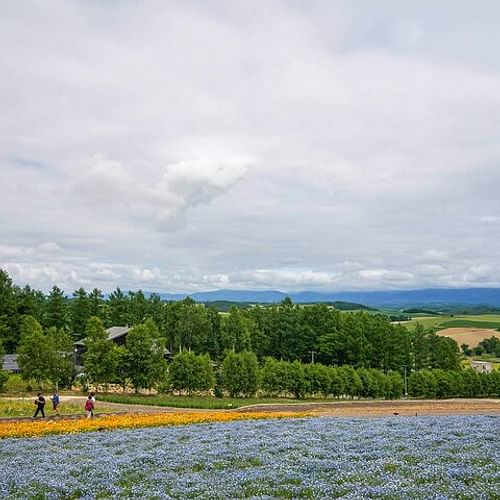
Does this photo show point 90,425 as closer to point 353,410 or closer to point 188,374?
point 353,410

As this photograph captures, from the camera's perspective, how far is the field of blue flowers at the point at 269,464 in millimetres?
13188

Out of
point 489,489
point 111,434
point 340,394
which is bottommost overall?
point 340,394

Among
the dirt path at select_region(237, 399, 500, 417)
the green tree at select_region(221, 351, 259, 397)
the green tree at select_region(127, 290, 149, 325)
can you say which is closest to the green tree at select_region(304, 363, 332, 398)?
the green tree at select_region(221, 351, 259, 397)

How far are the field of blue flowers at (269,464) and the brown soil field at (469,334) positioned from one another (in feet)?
504

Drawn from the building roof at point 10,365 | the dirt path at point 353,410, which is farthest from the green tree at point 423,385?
the building roof at point 10,365

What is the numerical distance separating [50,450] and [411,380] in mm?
71637

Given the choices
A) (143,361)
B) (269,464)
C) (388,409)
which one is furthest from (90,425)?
(143,361)

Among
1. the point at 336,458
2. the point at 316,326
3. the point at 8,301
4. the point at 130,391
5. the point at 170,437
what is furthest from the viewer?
the point at 316,326

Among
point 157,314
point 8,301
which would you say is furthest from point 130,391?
point 157,314

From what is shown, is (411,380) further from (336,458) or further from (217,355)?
(336,458)

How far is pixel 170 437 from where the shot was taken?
2328cm

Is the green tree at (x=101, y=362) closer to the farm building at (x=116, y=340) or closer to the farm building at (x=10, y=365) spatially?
the farm building at (x=10, y=365)

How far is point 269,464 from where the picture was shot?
1614 cm

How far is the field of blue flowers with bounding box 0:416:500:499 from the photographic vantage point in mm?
13188
